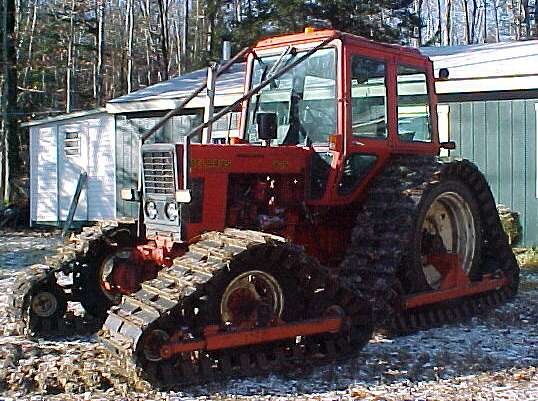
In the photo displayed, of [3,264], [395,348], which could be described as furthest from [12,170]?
[395,348]

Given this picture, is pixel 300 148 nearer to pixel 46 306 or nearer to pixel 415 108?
pixel 415 108

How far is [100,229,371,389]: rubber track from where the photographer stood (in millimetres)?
5445

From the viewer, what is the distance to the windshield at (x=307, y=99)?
7.26m

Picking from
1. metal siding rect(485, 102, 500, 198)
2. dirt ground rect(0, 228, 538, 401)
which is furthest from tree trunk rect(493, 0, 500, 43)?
dirt ground rect(0, 228, 538, 401)

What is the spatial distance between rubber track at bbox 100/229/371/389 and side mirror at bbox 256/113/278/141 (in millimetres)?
1055

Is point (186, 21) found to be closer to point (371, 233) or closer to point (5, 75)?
point (5, 75)

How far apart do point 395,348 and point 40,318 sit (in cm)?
300

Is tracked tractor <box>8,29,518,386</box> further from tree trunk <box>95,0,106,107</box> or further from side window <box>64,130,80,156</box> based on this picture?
tree trunk <box>95,0,106,107</box>

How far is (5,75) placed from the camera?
76.5 ft

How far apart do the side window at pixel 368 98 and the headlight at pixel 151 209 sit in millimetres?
1830

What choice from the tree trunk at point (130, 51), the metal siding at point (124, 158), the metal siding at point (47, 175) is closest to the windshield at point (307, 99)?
the metal siding at point (124, 158)

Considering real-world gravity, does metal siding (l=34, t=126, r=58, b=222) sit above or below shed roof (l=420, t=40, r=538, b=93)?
below

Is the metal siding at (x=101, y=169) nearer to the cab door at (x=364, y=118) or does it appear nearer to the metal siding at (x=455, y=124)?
the metal siding at (x=455, y=124)

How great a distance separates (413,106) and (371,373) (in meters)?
3.10
